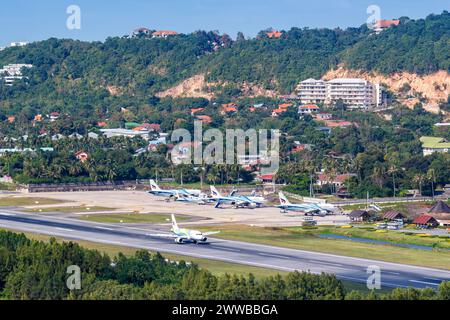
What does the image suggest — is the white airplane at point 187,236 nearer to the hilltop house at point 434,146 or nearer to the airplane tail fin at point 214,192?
the airplane tail fin at point 214,192

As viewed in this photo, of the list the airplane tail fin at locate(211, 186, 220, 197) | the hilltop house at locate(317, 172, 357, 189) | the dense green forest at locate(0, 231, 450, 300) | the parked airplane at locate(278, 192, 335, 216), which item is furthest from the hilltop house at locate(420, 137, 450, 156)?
the dense green forest at locate(0, 231, 450, 300)

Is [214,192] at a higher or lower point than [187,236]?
lower

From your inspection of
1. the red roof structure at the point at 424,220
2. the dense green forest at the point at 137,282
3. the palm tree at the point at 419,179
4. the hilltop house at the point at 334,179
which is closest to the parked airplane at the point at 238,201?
the hilltop house at the point at 334,179

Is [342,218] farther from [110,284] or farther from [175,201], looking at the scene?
[110,284]

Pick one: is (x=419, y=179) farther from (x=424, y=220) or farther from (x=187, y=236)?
(x=187, y=236)

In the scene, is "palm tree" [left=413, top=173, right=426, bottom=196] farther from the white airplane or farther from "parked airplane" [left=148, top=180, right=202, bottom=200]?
the white airplane

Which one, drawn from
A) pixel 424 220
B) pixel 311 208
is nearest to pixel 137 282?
pixel 424 220
